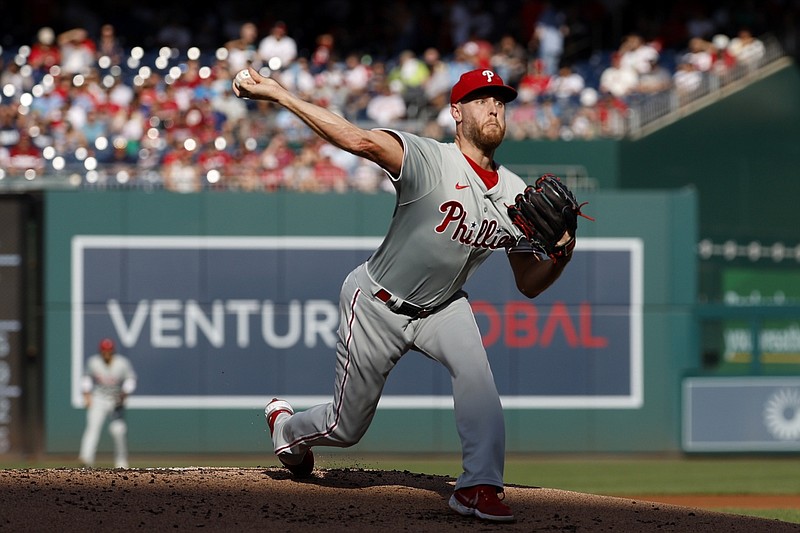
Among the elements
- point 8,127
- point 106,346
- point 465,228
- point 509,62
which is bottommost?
point 106,346

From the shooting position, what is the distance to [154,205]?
595 inches

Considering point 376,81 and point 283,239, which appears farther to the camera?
point 376,81

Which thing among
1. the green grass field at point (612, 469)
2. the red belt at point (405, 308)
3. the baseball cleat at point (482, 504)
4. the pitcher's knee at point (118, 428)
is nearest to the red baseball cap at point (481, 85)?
the red belt at point (405, 308)

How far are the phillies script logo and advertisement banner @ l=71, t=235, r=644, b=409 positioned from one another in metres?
9.28

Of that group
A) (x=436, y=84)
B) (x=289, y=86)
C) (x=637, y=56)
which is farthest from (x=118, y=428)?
(x=637, y=56)

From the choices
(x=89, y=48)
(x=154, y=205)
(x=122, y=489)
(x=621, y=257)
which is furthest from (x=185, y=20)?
(x=122, y=489)

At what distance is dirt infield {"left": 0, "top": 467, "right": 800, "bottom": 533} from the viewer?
5426mm

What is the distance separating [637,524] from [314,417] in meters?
1.58

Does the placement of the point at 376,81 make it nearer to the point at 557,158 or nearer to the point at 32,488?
the point at 557,158

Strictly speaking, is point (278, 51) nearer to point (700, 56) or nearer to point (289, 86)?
point (289, 86)

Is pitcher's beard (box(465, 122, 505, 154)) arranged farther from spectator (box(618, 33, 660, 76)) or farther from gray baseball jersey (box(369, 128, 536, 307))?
spectator (box(618, 33, 660, 76))

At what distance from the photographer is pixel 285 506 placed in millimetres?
5852

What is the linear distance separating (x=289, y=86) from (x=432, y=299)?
11.6m

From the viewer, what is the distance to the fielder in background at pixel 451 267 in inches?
219
